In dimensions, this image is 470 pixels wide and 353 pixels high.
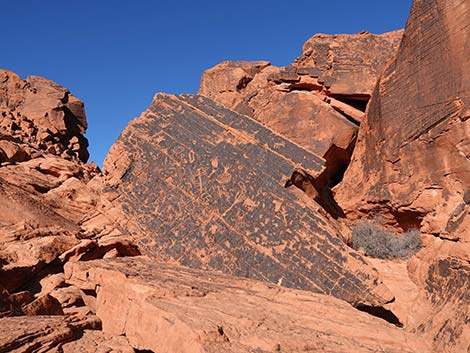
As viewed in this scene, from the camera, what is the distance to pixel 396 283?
7.69m

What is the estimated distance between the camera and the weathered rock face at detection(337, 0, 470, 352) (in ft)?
20.4

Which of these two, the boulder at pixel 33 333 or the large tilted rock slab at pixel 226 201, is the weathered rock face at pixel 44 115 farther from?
the boulder at pixel 33 333

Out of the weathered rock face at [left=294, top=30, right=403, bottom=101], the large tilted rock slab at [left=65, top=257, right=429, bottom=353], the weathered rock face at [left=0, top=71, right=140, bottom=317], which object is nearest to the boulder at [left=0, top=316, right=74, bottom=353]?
the weathered rock face at [left=0, top=71, right=140, bottom=317]

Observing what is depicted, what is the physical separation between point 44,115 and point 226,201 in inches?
633

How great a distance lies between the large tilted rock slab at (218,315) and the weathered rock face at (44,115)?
1420 cm

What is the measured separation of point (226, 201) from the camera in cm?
884

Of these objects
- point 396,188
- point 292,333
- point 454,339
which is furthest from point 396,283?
point 292,333

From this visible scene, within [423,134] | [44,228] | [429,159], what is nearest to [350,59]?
[423,134]

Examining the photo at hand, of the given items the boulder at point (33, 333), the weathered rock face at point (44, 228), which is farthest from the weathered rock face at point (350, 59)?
the boulder at point (33, 333)

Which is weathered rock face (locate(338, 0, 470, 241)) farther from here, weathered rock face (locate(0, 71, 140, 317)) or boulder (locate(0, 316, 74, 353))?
weathered rock face (locate(0, 71, 140, 317))

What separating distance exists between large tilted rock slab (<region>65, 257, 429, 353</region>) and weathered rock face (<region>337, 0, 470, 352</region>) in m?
1.10

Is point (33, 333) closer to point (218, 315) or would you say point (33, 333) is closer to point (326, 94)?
point (218, 315)

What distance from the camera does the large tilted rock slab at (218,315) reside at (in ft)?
14.2

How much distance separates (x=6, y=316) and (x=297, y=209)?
572 centimetres
